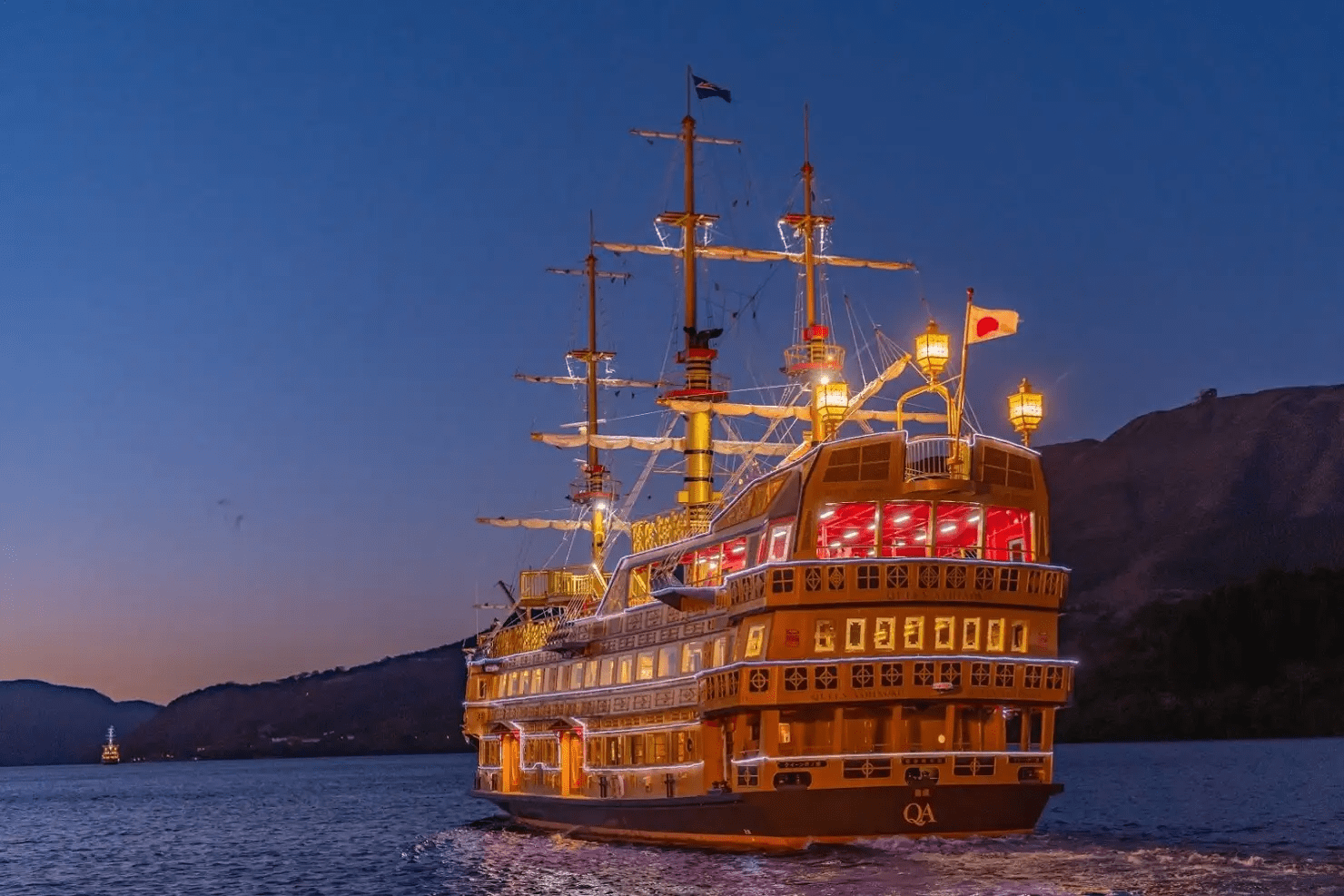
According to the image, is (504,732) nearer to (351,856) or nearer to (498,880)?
(351,856)

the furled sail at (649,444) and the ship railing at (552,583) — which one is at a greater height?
the furled sail at (649,444)

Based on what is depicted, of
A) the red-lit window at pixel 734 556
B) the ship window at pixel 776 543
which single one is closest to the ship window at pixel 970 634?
Result: the ship window at pixel 776 543

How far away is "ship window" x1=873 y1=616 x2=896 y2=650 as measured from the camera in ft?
132

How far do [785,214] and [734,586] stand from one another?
18786 millimetres

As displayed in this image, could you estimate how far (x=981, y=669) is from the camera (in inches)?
1597

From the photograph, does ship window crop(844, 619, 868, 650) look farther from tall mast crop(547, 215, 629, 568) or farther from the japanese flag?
tall mast crop(547, 215, 629, 568)

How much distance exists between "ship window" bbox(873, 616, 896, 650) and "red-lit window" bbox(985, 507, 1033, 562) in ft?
10.1

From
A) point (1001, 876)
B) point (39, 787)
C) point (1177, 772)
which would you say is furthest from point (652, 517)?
point (39, 787)

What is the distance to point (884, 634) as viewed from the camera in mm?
40375

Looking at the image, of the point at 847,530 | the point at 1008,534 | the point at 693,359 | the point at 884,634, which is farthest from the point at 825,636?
the point at 693,359

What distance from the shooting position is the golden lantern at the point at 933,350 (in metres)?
42.0

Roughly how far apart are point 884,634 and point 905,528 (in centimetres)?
272

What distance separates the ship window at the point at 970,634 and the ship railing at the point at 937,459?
11.2 feet

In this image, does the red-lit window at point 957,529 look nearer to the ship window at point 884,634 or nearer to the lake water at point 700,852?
the ship window at point 884,634
